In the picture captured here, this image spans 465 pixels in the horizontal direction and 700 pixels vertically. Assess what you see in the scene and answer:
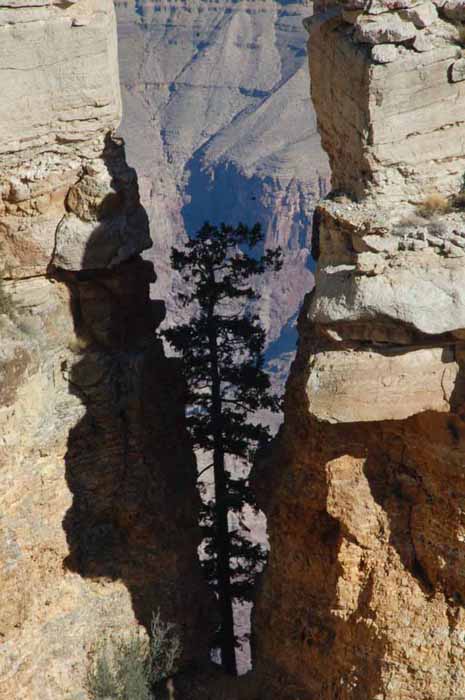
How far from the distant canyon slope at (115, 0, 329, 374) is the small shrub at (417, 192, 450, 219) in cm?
7293

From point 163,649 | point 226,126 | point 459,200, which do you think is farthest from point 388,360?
point 226,126

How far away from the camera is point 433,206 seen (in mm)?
15414

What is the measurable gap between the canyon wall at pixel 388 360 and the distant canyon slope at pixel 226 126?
71403 mm

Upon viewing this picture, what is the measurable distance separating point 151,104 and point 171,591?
3797 inches

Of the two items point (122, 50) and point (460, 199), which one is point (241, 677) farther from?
point (122, 50)

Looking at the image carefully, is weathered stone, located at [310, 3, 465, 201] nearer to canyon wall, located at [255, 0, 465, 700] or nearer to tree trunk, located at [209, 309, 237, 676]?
canyon wall, located at [255, 0, 465, 700]

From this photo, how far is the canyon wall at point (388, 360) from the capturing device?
15.0m

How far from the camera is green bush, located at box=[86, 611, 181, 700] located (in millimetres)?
19984

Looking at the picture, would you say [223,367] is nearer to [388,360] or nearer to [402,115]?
[388,360]

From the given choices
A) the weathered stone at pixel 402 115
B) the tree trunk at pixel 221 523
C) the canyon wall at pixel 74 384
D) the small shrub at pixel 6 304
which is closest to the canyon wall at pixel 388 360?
the weathered stone at pixel 402 115

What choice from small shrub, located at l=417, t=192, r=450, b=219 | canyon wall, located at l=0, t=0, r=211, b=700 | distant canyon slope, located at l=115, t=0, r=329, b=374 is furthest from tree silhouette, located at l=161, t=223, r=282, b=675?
distant canyon slope, located at l=115, t=0, r=329, b=374

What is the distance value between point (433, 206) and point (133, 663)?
10175 millimetres

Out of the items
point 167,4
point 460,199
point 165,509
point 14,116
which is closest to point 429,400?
point 460,199

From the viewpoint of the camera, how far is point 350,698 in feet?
57.3
